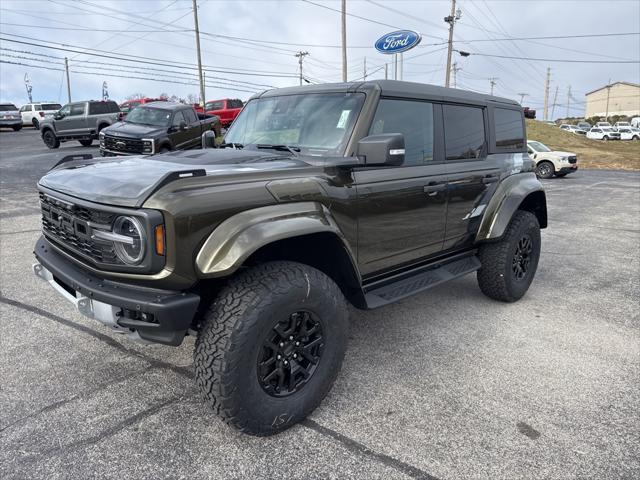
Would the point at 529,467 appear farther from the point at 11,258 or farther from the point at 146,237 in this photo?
the point at 11,258

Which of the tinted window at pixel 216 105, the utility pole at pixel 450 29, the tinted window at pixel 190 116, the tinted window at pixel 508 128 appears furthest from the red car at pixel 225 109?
the tinted window at pixel 508 128

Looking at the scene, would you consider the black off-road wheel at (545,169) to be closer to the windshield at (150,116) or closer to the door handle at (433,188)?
the windshield at (150,116)

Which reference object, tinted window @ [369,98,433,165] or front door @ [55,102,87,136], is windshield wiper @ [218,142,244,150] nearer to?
tinted window @ [369,98,433,165]

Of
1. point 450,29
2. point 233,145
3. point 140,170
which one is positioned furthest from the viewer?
point 450,29

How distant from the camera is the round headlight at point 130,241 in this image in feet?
7.14

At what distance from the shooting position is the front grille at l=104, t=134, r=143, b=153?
1277 cm

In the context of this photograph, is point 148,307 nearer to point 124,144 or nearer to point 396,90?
point 396,90

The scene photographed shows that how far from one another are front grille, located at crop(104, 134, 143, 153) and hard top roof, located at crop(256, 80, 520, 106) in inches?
390

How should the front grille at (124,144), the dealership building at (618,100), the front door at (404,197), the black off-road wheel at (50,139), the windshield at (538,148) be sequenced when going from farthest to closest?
the dealership building at (618,100)
the black off-road wheel at (50,139)
the windshield at (538,148)
the front grille at (124,144)
the front door at (404,197)

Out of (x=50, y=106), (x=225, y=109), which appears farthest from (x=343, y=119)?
(x=50, y=106)

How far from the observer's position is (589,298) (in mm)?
4770

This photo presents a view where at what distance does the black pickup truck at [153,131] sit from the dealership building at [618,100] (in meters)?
108

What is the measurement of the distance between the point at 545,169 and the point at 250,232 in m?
19.5

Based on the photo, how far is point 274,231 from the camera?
2.38 meters
